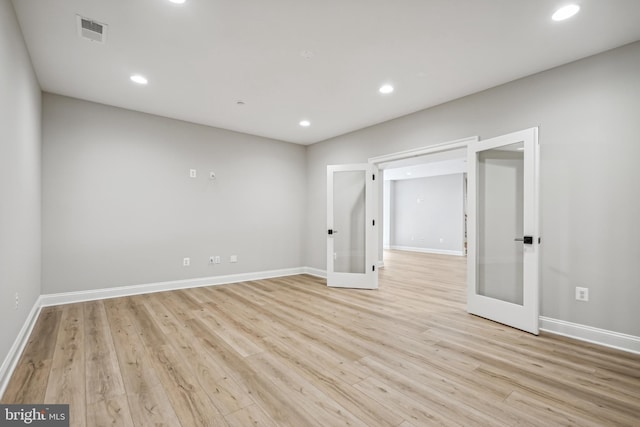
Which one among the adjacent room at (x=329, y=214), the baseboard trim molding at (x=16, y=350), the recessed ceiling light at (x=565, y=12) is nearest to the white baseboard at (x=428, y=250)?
the adjacent room at (x=329, y=214)

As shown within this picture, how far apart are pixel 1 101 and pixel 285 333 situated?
2865 mm

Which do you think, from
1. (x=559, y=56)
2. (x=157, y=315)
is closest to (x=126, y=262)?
(x=157, y=315)

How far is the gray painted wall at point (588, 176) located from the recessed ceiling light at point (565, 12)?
89cm

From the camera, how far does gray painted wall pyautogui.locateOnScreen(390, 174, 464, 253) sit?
9789 millimetres

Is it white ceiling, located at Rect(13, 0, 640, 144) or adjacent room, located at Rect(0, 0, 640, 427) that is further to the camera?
white ceiling, located at Rect(13, 0, 640, 144)

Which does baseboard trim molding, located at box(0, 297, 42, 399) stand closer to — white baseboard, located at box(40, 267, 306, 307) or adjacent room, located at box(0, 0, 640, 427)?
adjacent room, located at box(0, 0, 640, 427)

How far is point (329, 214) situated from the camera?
5.11 m

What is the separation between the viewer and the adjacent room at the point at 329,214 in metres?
1.99

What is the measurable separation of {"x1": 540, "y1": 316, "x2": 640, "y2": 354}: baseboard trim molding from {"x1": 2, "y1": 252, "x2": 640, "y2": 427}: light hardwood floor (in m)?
0.12

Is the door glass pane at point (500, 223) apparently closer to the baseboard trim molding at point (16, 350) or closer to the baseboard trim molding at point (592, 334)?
the baseboard trim molding at point (592, 334)

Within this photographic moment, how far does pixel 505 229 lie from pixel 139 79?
4.66 m

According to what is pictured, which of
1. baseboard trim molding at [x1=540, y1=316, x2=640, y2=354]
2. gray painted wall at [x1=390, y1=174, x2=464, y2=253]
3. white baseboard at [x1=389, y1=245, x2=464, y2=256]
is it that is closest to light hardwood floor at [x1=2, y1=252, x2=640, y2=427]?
baseboard trim molding at [x1=540, y1=316, x2=640, y2=354]

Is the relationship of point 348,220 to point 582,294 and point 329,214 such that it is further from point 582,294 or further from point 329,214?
point 582,294

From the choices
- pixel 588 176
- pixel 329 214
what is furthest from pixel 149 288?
pixel 588 176
